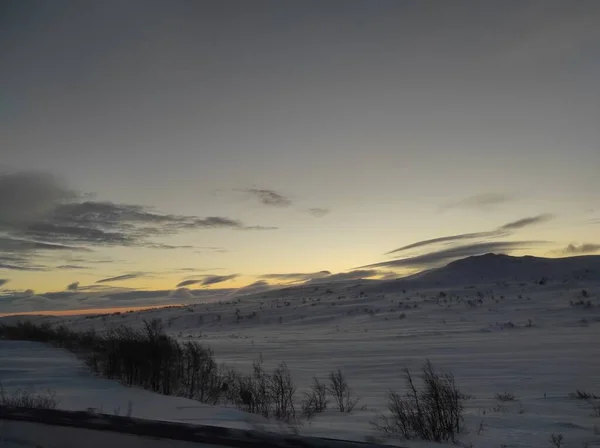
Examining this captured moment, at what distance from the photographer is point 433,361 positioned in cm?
1444

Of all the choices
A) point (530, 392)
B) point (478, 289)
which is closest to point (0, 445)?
point (530, 392)

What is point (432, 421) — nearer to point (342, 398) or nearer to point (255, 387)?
point (342, 398)

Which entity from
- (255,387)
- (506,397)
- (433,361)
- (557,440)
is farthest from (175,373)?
(557,440)

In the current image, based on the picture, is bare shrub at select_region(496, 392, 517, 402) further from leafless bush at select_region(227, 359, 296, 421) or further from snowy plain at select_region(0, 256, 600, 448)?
leafless bush at select_region(227, 359, 296, 421)

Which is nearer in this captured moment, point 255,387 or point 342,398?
point 342,398

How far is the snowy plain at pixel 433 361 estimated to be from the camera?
23.5 feet

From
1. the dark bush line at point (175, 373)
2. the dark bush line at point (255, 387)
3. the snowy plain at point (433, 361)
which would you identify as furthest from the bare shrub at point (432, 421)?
the dark bush line at point (175, 373)

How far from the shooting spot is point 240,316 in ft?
132

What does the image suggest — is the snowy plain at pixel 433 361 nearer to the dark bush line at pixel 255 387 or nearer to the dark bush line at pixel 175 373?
the dark bush line at pixel 255 387

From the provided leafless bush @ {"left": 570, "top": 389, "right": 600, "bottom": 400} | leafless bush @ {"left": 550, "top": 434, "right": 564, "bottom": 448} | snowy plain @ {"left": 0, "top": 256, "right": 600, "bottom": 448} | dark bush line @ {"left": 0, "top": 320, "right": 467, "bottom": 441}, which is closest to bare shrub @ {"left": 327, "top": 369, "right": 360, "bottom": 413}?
dark bush line @ {"left": 0, "top": 320, "right": 467, "bottom": 441}

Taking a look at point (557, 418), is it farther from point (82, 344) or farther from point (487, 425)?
point (82, 344)

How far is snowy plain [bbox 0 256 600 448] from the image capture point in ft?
23.5

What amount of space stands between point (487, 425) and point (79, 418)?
5.40 m

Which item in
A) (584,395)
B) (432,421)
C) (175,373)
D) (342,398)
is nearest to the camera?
(432,421)
